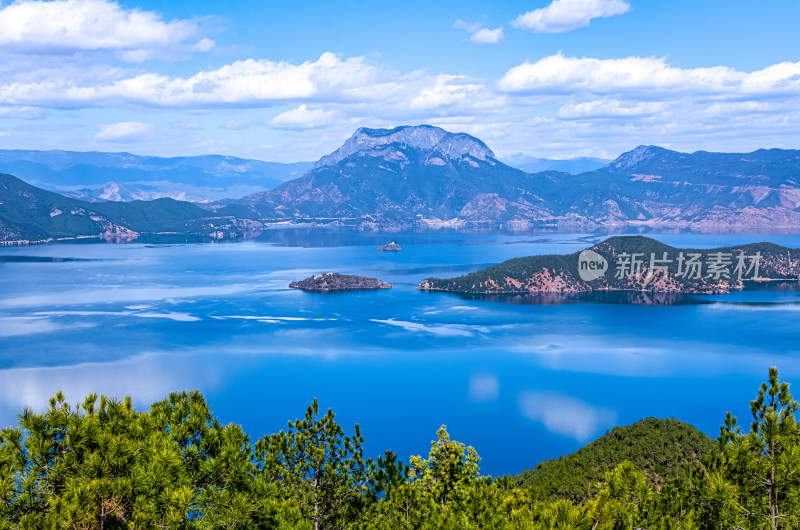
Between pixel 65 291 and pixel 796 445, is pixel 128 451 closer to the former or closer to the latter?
pixel 796 445

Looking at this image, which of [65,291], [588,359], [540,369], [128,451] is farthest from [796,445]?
[65,291]

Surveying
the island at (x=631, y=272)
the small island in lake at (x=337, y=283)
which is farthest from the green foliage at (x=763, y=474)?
the small island in lake at (x=337, y=283)

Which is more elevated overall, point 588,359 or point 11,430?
point 11,430

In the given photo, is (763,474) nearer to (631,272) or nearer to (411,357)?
(411,357)

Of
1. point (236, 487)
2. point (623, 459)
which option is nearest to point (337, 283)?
point (623, 459)

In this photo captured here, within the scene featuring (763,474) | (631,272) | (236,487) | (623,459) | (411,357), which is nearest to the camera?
→ (763,474)

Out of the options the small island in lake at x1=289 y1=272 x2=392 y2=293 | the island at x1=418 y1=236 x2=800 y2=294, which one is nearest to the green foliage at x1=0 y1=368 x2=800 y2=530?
the small island in lake at x1=289 y1=272 x2=392 y2=293

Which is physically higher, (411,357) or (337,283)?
(337,283)
